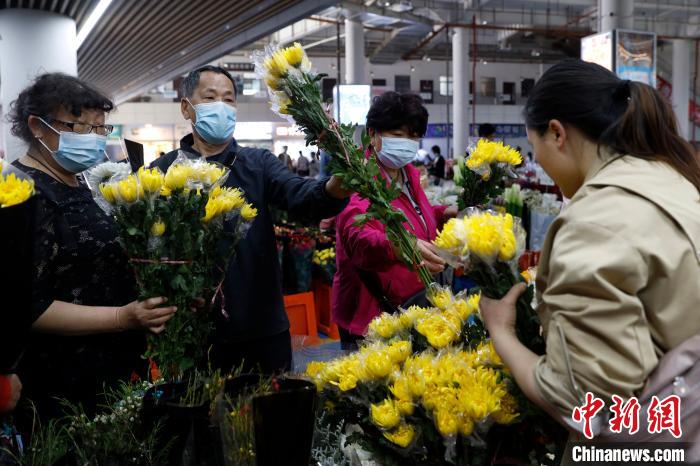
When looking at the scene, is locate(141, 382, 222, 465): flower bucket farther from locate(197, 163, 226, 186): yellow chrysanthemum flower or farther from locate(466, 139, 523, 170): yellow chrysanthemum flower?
locate(466, 139, 523, 170): yellow chrysanthemum flower

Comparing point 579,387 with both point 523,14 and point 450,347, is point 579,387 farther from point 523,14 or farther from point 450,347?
point 523,14

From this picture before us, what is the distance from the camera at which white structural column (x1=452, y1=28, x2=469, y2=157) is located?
16.2 meters

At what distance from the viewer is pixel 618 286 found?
0.92 metres

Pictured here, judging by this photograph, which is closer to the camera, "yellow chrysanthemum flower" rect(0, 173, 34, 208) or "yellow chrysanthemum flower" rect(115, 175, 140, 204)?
"yellow chrysanthemum flower" rect(0, 173, 34, 208)

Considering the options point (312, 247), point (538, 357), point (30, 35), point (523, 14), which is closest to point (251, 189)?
point (538, 357)

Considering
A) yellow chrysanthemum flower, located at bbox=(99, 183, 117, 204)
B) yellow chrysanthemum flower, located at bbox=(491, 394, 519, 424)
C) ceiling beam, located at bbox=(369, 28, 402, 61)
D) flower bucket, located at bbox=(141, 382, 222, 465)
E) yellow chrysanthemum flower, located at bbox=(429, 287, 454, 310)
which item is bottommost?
flower bucket, located at bbox=(141, 382, 222, 465)

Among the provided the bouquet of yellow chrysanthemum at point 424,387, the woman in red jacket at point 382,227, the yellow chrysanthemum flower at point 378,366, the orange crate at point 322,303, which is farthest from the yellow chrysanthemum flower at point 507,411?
the orange crate at point 322,303

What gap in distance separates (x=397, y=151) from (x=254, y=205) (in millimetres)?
634

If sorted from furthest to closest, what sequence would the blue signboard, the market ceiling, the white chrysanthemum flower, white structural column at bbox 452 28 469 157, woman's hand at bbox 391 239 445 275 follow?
the blue signboard < white structural column at bbox 452 28 469 157 < the market ceiling < woman's hand at bbox 391 239 445 275 < the white chrysanthemum flower

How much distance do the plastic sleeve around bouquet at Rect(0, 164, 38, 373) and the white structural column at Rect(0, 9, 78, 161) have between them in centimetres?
706

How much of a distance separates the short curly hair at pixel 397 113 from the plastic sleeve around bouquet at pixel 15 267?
158 cm

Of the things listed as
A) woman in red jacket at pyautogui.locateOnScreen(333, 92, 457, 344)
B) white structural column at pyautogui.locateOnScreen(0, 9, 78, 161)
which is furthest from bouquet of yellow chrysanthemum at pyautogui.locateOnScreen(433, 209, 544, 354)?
white structural column at pyautogui.locateOnScreen(0, 9, 78, 161)

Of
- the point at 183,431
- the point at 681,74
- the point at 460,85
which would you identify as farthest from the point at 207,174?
the point at 681,74

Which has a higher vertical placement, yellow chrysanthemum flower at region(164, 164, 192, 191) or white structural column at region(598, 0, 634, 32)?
white structural column at region(598, 0, 634, 32)
